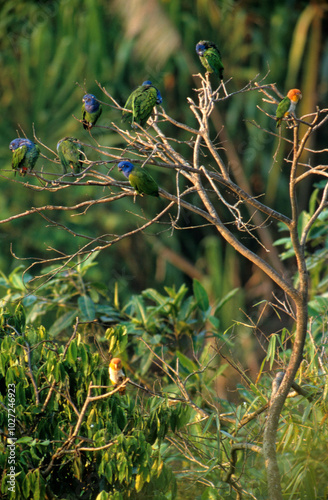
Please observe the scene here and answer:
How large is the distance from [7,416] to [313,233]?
2155 millimetres

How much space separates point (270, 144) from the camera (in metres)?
5.55

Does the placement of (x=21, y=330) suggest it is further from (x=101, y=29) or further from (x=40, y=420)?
(x=101, y=29)

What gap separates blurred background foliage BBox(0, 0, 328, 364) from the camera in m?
5.23

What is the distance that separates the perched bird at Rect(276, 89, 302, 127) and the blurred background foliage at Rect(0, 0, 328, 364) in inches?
133

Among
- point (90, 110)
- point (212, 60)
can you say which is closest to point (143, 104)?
point (90, 110)

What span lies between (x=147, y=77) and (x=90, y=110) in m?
3.52

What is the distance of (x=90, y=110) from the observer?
2.00 m

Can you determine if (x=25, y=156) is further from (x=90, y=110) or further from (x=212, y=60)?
(x=212, y=60)

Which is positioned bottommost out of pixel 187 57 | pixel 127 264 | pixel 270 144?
pixel 127 264

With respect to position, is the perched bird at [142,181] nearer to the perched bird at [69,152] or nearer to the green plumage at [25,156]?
the perched bird at [69,152]

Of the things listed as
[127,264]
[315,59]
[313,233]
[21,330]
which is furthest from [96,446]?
[315,59]

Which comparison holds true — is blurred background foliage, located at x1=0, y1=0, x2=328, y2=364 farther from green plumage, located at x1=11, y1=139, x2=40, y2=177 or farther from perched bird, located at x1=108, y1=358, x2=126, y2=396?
perched bird, located at x1=108, y1=358, x2=126, y2=396

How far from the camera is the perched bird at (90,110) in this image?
6.49ft

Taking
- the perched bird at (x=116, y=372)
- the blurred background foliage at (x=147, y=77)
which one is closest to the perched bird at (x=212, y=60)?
the perched bird at (x=116, y=372)
